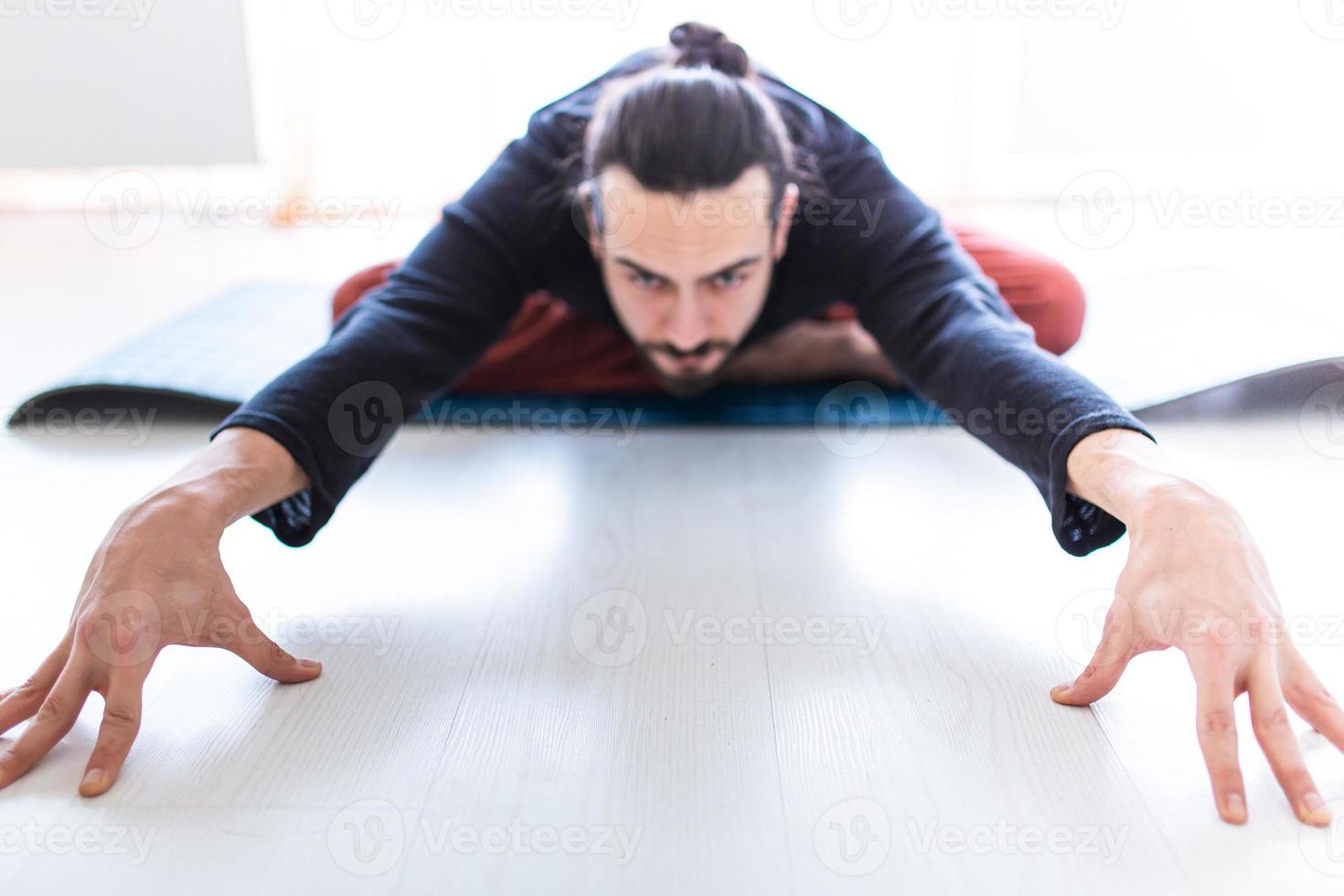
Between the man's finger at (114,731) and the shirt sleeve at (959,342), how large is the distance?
864 millimetres

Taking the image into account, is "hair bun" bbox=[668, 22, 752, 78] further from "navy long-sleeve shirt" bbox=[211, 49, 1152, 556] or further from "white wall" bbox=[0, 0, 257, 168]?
"white wall" bbox=[0, 0, 257, 168]

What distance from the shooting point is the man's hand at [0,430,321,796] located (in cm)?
99

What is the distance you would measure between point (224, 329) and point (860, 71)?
86.9 inches

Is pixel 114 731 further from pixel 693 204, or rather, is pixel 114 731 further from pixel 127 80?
pixel 127 80

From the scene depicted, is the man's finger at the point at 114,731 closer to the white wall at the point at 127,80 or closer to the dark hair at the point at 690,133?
the dark hair at the point at 690,133

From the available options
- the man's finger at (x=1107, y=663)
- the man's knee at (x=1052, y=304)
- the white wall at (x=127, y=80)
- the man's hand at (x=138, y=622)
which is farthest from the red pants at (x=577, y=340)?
the white wall at (x=127, y=80)

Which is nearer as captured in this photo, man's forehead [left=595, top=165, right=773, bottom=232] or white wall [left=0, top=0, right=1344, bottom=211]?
man's forehead [left=595, top=165, right=773, bottom=232]

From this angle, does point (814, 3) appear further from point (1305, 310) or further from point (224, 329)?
point (224, 329)

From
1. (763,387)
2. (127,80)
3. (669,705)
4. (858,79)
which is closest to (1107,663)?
(669,705)

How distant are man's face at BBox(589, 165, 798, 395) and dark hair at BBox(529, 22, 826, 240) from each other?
0.02 m

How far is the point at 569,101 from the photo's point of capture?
1755mm

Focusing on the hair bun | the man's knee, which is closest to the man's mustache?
the hair bun

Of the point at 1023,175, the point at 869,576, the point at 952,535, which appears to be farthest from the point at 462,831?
the point at 1023,175

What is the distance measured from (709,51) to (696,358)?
46 cm
